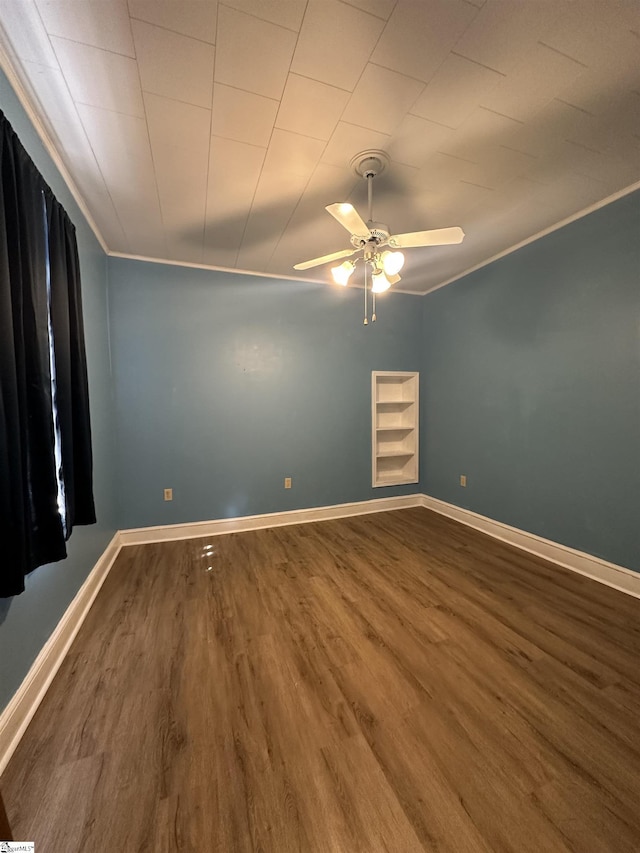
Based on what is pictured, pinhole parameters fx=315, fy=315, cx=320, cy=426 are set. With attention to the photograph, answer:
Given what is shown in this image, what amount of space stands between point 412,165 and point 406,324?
87.4 inches

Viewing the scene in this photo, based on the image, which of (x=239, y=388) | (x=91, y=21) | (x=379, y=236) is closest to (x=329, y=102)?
(x=379, y=236)

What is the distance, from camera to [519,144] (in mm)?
1628

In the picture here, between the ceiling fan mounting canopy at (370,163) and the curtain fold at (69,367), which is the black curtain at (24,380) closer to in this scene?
the curtain fold at (69,367)

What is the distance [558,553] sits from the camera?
2512 millimetres

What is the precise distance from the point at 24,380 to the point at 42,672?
1.32m

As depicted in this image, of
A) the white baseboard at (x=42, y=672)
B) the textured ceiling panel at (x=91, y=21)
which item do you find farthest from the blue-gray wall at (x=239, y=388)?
the textured ceiling panel at (x=91, y=21)

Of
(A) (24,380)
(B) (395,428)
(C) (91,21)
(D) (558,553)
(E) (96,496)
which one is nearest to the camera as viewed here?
(C) (91,21)

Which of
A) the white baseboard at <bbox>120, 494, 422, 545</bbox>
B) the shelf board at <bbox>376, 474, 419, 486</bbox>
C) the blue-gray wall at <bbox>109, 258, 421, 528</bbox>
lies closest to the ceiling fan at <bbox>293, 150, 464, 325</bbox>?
the blue-gray wall at <bbox>109, 258, 421, 528</bbox>

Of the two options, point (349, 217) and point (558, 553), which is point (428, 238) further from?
point (558, 553)

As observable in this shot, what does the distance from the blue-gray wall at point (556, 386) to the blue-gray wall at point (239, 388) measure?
3.22 feet

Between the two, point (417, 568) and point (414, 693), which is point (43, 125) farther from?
point (417, 568)

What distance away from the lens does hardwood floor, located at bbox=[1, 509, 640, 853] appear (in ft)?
3.13

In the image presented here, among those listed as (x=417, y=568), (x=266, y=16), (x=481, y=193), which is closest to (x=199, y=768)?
(x=417, y=568)

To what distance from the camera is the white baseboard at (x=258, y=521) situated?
3002 millimetres
